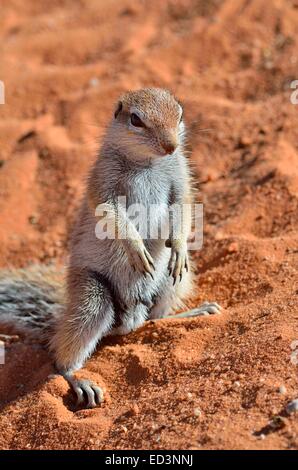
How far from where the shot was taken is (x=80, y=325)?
12.1 feet

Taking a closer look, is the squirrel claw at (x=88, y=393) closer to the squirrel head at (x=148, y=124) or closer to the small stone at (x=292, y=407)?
the small stone at (x=292, y=407)

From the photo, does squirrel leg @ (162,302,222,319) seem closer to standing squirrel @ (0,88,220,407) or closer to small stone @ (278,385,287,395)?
standing squirrel @ (0,88,220,407)

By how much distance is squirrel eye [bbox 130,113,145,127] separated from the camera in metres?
3.67

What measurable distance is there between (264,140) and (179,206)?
1.63 metres

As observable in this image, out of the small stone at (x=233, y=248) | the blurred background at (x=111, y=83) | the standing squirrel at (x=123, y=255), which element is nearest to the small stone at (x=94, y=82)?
the blurred background at (x=111, y=83)

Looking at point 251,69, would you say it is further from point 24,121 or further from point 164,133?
point 164,133

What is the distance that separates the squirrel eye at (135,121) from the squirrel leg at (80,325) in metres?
0.81

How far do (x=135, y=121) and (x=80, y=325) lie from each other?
105 cm

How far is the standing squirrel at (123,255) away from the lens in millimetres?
3664

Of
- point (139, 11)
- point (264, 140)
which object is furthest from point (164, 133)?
point (139, 11)

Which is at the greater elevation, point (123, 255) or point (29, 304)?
point (123, 255)

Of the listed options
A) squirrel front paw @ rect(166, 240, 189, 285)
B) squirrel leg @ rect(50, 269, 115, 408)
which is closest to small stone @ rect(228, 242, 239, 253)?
squirrel front paw @ rect(166, 240, 189, 285)

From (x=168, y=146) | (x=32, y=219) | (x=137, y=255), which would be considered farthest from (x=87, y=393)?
(x=32, y=219)

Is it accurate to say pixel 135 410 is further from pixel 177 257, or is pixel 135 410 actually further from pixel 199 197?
pixel 199 197
